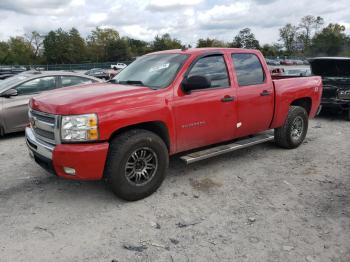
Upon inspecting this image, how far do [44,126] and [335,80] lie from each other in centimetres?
816

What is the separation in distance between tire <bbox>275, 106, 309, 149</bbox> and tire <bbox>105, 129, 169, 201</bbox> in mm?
2834

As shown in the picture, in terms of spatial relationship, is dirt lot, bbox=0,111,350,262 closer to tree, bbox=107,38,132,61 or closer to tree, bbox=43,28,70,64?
tree, bbox=107,38,132,61

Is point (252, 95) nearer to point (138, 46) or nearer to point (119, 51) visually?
point (119, 51)

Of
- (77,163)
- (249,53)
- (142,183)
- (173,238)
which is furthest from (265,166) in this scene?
(77,163)

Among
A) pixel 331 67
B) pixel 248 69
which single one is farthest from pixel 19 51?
pixel 248 69

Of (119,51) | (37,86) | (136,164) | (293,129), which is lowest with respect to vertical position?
(293,129)

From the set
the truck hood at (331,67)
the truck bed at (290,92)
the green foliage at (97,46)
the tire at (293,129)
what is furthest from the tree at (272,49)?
the tire at (293,129)

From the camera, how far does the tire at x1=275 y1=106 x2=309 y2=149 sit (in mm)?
6477

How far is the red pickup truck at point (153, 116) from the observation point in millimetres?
4016

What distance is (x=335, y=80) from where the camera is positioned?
970cm

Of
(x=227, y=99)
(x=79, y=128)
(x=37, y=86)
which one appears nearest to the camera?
(x=79, y=128)

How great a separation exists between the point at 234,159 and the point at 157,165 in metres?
2.03

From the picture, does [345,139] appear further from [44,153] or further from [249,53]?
[44,153]

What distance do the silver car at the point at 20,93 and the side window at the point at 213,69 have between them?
4.53 meters
